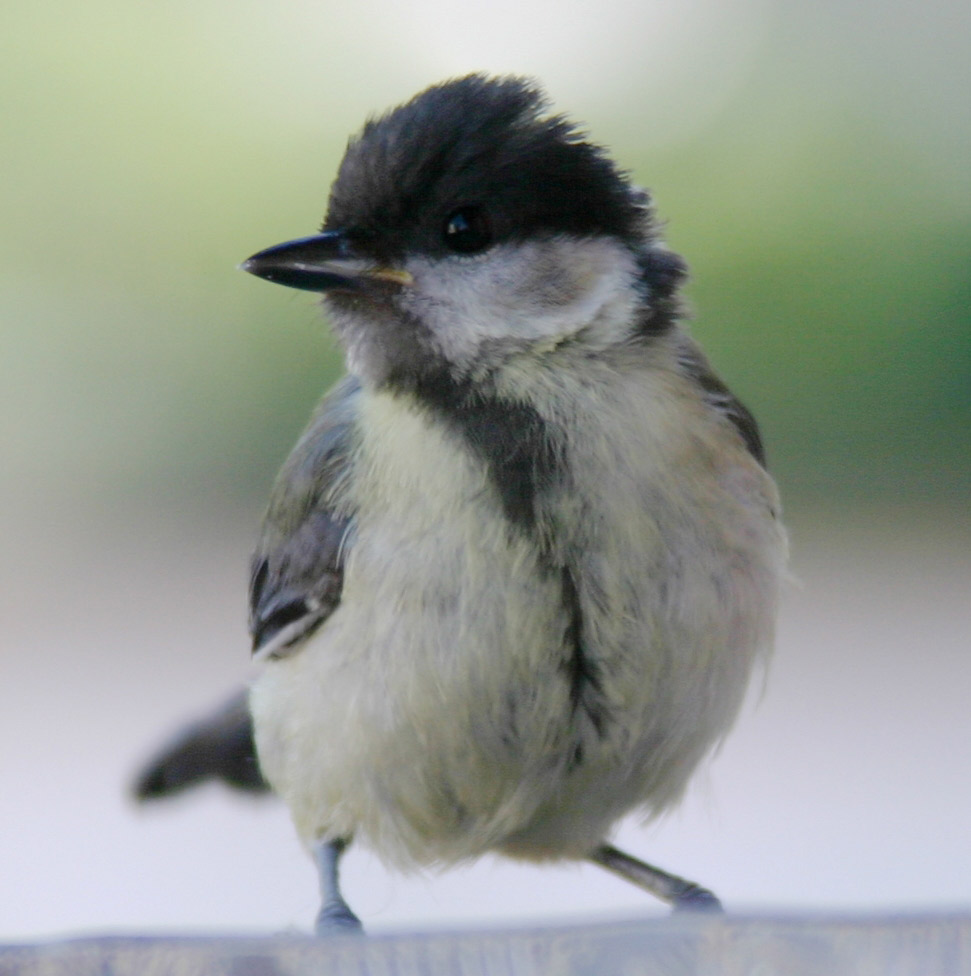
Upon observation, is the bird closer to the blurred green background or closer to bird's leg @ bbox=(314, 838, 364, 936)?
bird's leg @ bbox=(314, 838, 364, 936)

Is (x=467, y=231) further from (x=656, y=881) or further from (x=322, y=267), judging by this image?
(x=656, y=881)

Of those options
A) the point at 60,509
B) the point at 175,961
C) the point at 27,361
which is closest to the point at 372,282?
the point at 175,961

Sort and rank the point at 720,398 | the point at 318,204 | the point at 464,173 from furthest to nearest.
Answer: the point at 318,204
the point at 720,398
the point at 464,173

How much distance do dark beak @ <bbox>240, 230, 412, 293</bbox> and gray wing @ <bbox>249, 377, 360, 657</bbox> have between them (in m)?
0.17

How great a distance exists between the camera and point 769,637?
Result: 1.12m

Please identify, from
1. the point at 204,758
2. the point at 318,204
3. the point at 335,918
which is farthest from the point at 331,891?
the point at 318,204

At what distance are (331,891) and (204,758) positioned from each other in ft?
0.81

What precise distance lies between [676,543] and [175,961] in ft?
1.71

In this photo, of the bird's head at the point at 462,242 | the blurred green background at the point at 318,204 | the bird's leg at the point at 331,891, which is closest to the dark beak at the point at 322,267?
the bird's head at the point at 462,242

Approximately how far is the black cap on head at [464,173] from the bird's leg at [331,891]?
0.55m

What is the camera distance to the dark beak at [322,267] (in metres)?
0.96

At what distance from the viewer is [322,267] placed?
0.98 metres

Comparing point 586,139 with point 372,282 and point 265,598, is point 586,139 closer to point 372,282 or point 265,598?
point 372,282

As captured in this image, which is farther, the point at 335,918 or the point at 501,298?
the point at 335,918
